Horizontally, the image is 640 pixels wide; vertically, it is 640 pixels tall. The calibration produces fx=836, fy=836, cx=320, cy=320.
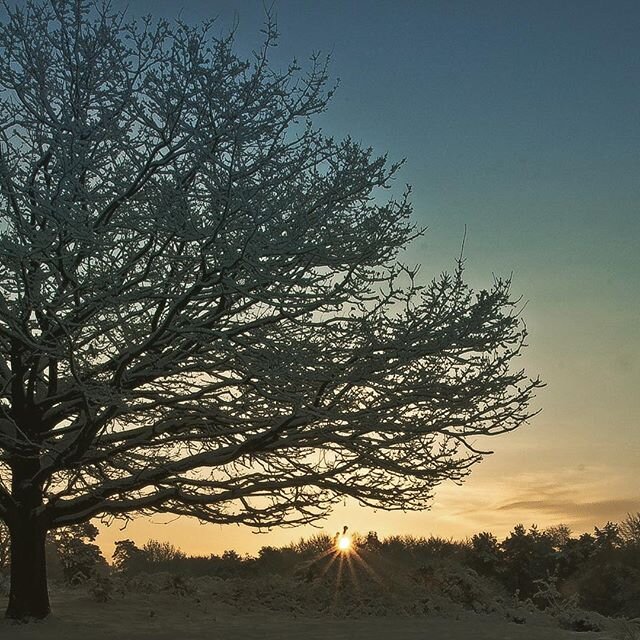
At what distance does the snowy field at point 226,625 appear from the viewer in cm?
1068

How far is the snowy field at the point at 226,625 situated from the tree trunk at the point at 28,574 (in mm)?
A: 267

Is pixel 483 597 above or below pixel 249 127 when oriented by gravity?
below

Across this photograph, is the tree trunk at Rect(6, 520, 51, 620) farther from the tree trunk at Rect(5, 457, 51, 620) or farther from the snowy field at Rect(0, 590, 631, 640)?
the snowy field at Rect(0, 590, 631, 640)

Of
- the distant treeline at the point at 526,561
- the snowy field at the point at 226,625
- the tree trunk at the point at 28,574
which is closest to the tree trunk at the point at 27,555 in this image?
the tree trunk at the point at 28,574

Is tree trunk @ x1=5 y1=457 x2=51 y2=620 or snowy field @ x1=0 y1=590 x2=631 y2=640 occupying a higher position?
tree trunk @ x1=5 y1=457 x2=51 y2=620

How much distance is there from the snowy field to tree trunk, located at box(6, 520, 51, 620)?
0.27 meters

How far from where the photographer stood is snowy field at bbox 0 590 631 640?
10.7 meters

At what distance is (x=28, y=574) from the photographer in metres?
12.0

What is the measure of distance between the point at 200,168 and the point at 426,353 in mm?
3633

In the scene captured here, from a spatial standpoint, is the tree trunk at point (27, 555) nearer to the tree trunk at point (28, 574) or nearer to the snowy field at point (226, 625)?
the tree trunk at point (28, 574)

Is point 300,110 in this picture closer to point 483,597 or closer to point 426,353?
point 426,353

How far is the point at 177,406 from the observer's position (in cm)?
1127

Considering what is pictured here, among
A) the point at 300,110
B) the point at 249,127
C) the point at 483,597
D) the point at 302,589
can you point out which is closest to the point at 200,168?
the point at 249,127

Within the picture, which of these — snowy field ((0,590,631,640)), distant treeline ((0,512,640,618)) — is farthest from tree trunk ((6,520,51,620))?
distant treeline ((0,512,640,618))
